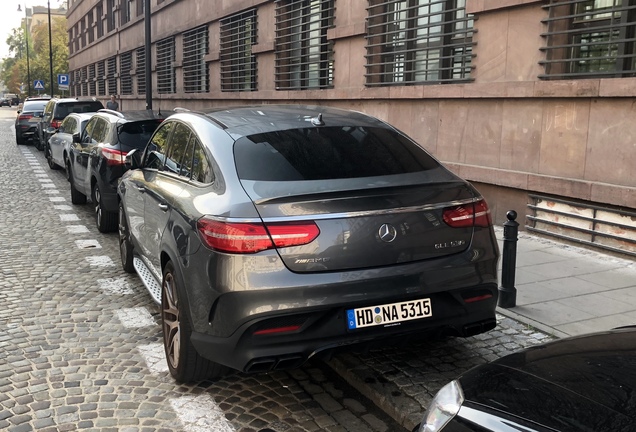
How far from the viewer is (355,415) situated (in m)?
3.76

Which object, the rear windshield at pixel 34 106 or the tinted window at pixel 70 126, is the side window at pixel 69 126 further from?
the rear windshield at pixel 34 106

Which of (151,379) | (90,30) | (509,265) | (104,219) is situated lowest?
(151,379)

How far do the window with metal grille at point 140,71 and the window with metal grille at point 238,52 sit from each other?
38.6 feet

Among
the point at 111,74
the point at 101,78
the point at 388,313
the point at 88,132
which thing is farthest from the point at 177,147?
the point at 101,78

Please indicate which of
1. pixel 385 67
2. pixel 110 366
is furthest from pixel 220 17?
pixel 110 366

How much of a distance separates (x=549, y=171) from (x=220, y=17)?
13311 millimetres

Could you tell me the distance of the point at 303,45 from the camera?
1472 centimetres

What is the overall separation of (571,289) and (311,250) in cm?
347

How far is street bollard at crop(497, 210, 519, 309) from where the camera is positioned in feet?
17.4

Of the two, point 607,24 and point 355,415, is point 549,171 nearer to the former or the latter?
point 607,24

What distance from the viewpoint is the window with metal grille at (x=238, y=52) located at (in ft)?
56.3

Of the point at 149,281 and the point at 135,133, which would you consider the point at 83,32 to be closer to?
the point at 135,133

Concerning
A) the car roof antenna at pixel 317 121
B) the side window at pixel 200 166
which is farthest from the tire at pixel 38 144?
the car roof antenna at pixel 317 121

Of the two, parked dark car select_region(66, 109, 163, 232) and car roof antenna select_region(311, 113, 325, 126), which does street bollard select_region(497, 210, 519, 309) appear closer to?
car roof antenna select_region(311, 113, 325, 126)
